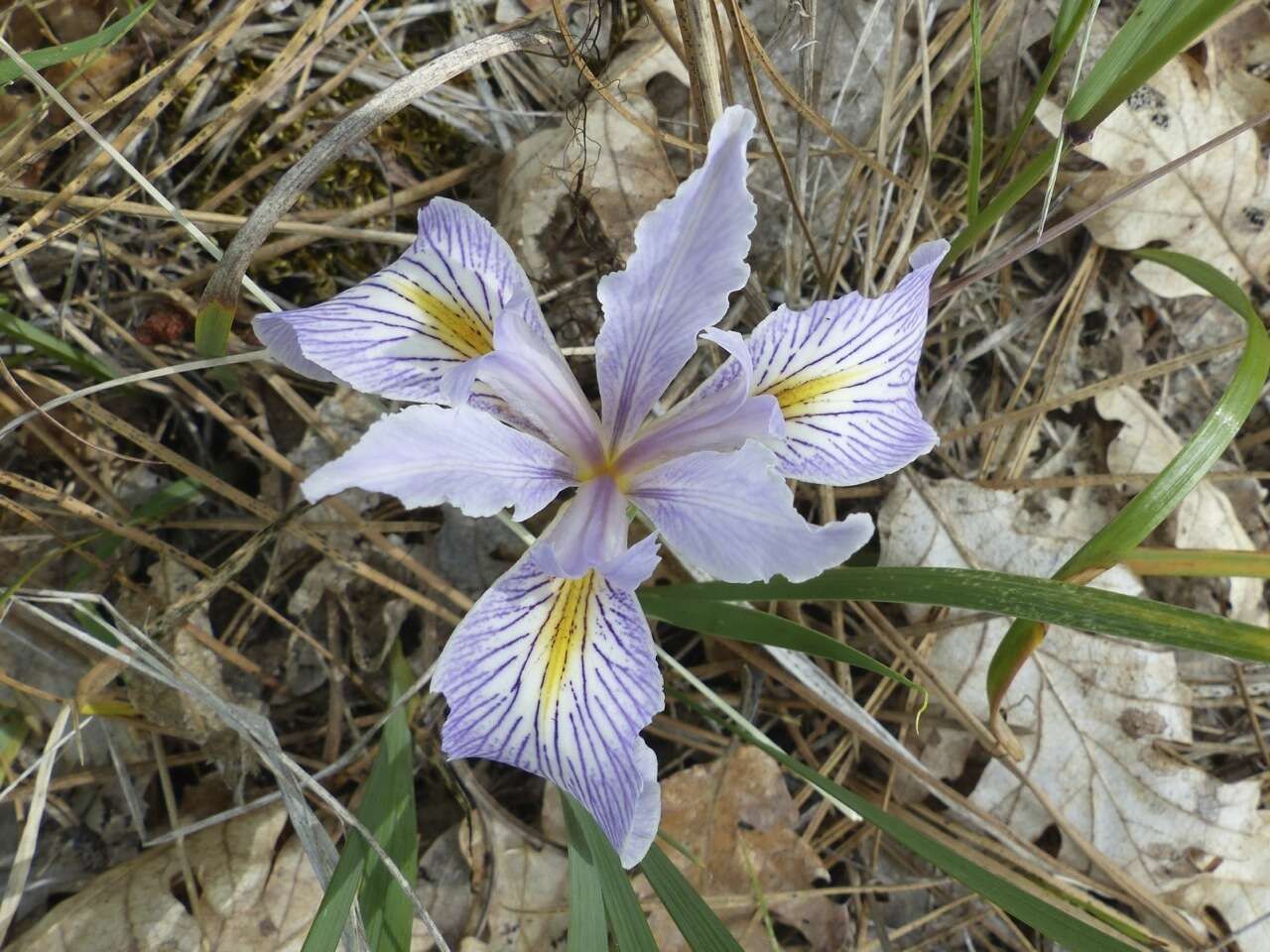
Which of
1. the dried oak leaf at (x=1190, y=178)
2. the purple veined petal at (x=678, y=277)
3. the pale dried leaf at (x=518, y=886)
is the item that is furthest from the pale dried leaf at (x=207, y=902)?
the dried oak leaf at (x=1190, y=178)

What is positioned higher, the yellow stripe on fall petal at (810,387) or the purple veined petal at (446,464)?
→ the yellow stripe on fall petal at (810,387)

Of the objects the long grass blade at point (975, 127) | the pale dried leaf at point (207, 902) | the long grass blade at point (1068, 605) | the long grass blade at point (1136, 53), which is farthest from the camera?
the pale dried leaf at point (207, 902)

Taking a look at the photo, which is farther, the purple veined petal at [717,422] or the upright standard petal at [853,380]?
the upright standard petal at [853,380]

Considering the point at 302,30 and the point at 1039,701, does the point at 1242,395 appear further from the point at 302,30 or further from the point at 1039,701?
the point at 302,30

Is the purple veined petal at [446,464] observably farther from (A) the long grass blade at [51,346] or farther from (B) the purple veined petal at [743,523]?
(A) the long grass blade at [51,346]

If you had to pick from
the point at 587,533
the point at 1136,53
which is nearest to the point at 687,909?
the point at 587,533

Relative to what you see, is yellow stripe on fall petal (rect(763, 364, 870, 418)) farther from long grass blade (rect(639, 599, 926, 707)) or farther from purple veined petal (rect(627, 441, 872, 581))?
long grass blade (rect(639, 599, 926, 707))
